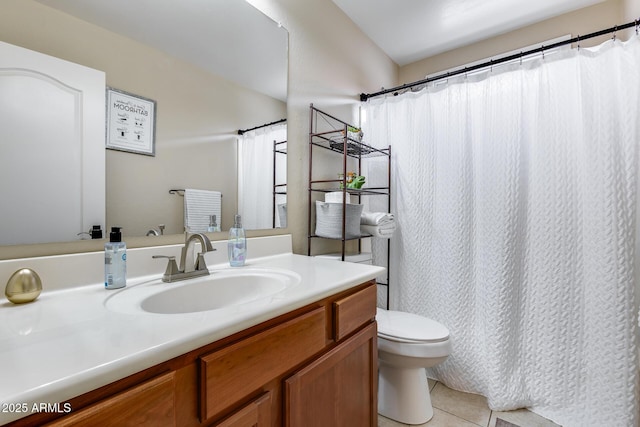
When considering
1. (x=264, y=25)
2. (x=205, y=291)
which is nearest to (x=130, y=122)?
(x=205, y=291)

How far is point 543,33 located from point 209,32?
7.01ft

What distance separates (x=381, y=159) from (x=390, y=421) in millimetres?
1545

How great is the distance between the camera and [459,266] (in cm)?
174

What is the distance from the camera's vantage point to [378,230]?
177 centimetres

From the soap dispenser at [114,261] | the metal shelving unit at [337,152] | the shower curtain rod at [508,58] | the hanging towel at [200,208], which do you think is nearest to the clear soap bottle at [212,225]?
the hanging towel at [200,208]

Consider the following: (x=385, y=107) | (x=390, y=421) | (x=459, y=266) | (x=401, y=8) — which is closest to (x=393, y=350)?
(x=390, y=421)

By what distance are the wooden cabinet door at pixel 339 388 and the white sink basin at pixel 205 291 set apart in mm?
246

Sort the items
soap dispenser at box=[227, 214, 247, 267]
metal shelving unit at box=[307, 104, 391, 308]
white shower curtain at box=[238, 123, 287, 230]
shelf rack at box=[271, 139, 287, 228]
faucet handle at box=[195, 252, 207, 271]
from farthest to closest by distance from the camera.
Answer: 1. metal shelving unit at box=[307, 104, 391, 308]
2. shelf rack at box=[271, 139, 287, 228]
3. white shower curtain at box=[238, 123, 287, 230]
4. soap dispenser at box=[227, 214, 247, 267]
5. faucet handle at box=[195, 252, 207, 271]

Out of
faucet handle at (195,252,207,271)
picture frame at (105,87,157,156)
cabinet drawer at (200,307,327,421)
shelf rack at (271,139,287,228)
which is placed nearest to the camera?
cabinet drawer at (200,307,327,421)

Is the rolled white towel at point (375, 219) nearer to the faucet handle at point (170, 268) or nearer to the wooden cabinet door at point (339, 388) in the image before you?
the wooden cabinet door at point (339, 388)

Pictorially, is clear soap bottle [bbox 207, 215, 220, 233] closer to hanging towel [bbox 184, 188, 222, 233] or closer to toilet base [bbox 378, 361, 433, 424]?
hanging towel [bbox 184, 188, 222, 233]

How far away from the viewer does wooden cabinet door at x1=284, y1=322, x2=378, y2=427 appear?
77cm

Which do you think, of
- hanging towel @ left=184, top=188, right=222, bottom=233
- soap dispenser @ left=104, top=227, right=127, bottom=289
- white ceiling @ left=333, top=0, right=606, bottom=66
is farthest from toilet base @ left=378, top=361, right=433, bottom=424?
white ceiling @ left=333, top=0, right=606, bottom=66

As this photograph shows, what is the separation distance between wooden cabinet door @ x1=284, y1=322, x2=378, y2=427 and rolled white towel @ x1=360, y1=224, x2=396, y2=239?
71cm
